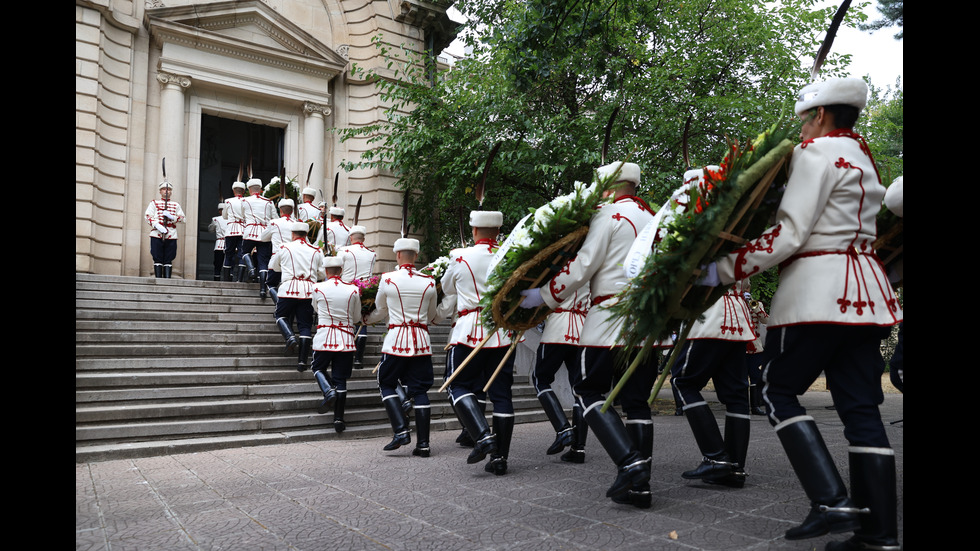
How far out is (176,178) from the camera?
1686 centimetres

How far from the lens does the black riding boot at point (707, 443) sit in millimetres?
4764

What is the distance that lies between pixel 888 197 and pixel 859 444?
1.42m

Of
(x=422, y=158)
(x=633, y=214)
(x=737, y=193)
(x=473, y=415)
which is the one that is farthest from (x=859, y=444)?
(x=422, y=158)

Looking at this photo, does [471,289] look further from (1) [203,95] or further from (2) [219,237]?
(1) [203,95]

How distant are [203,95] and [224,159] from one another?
5883 mm

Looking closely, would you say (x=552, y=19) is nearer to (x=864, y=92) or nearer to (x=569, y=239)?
(x=569, y=239)

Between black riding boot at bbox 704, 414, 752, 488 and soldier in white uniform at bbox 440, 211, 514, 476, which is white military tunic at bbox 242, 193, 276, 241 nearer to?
soldier in white uniform at bbox 440, 211, 514, 476

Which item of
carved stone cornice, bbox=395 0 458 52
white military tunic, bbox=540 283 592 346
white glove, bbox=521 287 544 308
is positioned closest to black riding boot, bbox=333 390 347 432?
white military tunic, bbox=540 283 592 346

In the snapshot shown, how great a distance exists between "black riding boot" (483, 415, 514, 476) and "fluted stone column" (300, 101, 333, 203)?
563 inches

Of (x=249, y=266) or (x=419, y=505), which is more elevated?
(x=249, y=266)

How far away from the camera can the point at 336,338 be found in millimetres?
8219

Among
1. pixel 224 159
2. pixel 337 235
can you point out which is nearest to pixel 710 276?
pixel 337 235

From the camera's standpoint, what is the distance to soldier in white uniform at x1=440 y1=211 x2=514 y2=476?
5.90 metres
